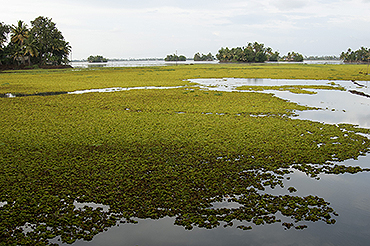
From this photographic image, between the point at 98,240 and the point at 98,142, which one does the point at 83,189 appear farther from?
the point at 98,142

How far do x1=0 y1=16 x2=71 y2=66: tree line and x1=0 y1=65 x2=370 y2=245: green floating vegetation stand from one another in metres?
68.7

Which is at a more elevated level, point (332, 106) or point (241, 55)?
point (241, 55)

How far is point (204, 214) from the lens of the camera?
18.5 feet

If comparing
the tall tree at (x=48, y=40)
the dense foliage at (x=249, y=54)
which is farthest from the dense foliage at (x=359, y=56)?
the tall tree at (x=48, y=40)

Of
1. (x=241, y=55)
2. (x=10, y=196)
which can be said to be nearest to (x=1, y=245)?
(x=10, y=196)

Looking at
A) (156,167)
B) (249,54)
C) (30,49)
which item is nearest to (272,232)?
(156,167)

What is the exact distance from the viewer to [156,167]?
7.77 meters

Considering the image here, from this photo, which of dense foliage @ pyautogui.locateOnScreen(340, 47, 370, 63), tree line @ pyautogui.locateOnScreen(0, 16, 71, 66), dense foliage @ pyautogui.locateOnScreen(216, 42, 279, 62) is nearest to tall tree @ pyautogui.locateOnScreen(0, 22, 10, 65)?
tree line @ pyautogui.locateOnScreen(0, 16, 71, 66)

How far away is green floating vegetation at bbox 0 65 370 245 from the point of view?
551 centimetres

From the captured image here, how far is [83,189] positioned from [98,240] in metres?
1.88

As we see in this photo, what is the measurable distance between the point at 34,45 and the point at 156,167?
77810 millimetres

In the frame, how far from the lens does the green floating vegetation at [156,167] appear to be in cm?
551

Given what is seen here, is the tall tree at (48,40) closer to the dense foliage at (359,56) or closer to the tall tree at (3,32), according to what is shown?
the tall tree at (3,32)

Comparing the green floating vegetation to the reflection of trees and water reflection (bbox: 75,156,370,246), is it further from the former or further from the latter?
water reflection (bbox: 75,156,370,246)
